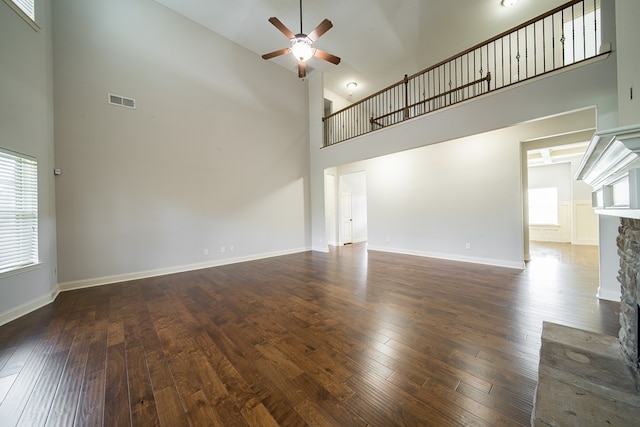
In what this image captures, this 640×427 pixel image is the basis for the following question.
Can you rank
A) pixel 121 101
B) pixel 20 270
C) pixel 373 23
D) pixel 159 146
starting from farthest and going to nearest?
pixel 373 23 → pixel 159 146 → pixel 121 101 → pixel 20 270

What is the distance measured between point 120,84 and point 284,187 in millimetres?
3843

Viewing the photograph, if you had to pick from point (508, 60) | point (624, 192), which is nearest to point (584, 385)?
point (624, 192)

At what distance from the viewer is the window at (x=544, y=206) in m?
7.61

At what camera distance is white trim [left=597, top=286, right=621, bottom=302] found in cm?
284

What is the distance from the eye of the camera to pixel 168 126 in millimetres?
4559

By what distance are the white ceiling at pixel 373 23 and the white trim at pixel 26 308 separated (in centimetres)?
556

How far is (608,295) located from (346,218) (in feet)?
19.7

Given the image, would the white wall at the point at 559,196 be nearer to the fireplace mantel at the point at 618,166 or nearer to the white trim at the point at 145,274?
the fireplace mantel at the point at 618,166

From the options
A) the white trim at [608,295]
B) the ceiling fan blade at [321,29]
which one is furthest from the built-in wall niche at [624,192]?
the ceiling fan blade at [321,29]

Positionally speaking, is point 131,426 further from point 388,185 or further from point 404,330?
point 388,185

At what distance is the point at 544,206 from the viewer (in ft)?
25.6

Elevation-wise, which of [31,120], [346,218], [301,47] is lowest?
[346,218]

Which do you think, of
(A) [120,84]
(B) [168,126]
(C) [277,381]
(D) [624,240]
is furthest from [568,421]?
(A) [120,84]

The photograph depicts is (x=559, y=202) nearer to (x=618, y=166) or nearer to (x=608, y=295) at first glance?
(x=608, y=295)
